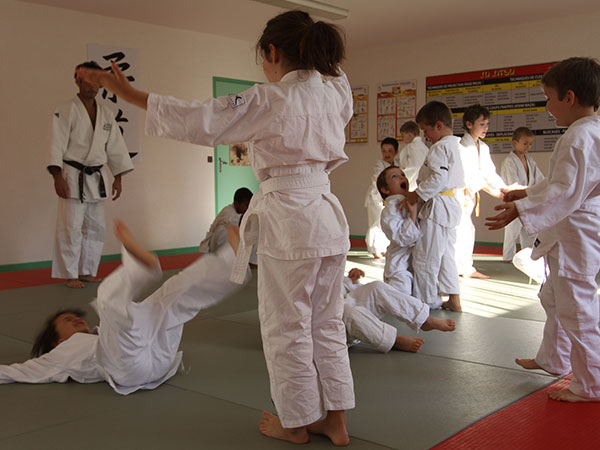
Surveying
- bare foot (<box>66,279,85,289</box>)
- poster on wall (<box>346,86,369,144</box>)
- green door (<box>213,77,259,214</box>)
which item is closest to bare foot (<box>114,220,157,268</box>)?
bare foot (<box>66,279,85,289</box>)

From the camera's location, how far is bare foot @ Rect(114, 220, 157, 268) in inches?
84.8

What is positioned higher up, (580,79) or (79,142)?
(580,79)

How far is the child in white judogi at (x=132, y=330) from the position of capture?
224 cm

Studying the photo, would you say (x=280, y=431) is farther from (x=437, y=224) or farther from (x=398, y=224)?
(x=437, y=224)

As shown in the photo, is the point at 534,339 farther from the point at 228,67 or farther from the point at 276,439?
the point at 228,67

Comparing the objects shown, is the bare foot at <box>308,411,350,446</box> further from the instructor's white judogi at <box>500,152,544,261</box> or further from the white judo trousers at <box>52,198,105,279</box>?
the instructor's white judogi at <box>500,152,544,261</box>

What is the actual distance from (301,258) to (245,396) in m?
0.84

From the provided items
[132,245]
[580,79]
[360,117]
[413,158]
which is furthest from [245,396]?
[360,117]

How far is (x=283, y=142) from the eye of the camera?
184 centimetres

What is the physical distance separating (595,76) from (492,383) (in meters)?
1.32

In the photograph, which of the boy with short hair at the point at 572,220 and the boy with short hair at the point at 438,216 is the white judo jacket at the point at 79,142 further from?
the boy with short hair at the point at 572,220

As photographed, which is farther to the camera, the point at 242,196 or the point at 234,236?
the point at 242,196

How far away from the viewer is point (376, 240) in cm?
709

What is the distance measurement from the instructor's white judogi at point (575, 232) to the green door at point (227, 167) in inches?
258
